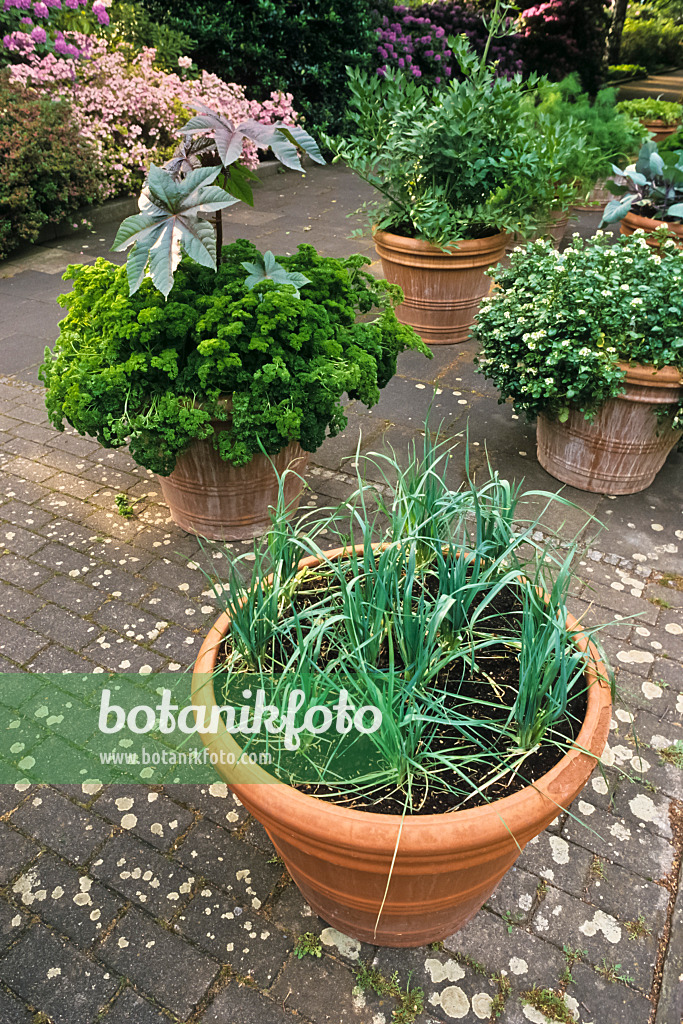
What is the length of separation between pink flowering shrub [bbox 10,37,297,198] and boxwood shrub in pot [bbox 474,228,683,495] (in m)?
4.26

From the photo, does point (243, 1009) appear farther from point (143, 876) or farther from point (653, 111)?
point (653, 111)

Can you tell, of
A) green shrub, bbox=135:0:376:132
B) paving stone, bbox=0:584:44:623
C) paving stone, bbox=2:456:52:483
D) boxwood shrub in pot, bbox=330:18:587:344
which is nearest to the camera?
paving stone, bbox=0:584:44:623

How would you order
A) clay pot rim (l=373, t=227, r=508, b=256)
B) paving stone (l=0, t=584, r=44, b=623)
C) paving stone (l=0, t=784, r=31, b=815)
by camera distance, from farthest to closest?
clay pot rim (l=373, t=227, r=508, b=256), paving stone (l=0, t=584, r=44, b=623), paving stone (l=0, t=784, r=31, b=815)

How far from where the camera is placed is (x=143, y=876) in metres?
1.89

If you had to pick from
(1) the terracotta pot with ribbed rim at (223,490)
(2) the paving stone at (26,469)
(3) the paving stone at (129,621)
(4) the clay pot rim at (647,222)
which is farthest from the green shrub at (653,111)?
(3) the paving stone at (129,621)

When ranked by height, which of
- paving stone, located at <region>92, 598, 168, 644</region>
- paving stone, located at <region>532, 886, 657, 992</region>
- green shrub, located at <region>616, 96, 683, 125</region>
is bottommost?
paving stone, located at <region>92, 598, 168, 644</region>

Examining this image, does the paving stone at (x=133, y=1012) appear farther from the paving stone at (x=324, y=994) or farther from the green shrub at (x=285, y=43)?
the green shrub at (x=285, y=43)

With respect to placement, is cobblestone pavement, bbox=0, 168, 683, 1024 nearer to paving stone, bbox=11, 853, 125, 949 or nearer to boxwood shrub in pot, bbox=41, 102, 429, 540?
paving stone, bbox=11, 853, 125, 949

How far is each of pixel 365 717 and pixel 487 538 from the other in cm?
60

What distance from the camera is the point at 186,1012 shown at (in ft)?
5.33

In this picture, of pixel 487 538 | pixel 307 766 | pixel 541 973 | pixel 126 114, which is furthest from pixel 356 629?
pixel 126 114

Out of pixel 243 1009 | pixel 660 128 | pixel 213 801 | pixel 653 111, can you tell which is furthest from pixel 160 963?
pixel 660 128

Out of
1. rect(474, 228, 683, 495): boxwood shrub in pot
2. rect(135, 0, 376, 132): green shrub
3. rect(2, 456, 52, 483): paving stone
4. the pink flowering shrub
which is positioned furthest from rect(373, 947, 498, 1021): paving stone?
rect(135, 0, 376, 132): green shrub

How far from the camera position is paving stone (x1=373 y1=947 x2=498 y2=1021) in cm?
163
